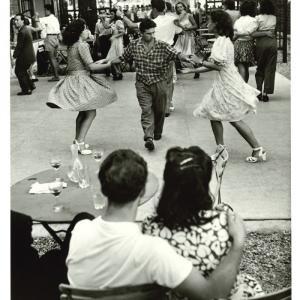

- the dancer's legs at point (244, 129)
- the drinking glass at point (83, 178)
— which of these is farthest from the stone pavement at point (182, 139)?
the drinking glass at point (83, 178)

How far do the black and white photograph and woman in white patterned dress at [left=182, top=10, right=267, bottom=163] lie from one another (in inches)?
0.4

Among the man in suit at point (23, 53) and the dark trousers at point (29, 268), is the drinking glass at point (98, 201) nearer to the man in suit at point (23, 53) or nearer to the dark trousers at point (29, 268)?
the dark trousers at point (29, 268)

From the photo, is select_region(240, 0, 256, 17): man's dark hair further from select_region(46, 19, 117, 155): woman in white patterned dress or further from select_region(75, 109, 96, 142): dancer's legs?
select_region(75, 109, 96, 142): dancer's legs

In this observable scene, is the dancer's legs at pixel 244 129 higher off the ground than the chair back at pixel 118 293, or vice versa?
the chair back at pixel 118 293

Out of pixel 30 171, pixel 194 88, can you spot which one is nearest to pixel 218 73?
pixel 30 171

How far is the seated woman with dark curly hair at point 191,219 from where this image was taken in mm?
2176

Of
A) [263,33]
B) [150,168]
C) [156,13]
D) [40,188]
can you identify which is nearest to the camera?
[40,188]

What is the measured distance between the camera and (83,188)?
3.40 meters

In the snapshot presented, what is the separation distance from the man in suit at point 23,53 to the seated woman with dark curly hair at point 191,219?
25.2 feet

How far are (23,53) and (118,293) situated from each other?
8.10 meters

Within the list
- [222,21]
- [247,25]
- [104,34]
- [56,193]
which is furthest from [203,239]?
[104,34]

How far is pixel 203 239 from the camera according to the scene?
7.14 feet

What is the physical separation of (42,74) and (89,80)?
→ 635cm

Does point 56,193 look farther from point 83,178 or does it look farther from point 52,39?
point 52,39
